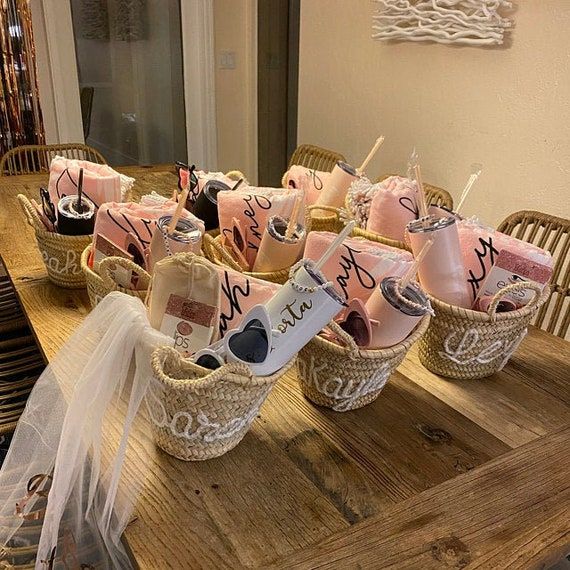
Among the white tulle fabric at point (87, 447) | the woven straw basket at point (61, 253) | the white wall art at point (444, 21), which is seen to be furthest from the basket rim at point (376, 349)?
the white wall art at point (444, 21)

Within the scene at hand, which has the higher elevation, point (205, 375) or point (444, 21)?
point (444, 21)

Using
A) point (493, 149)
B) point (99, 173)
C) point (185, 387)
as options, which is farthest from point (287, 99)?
point (185, 387)

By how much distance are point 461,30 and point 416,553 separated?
2085mm

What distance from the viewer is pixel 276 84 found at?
13.8ft

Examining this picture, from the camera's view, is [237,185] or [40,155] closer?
[237,185]

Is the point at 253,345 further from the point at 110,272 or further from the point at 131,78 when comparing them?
the point at 131,78

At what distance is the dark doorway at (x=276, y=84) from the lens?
396cm

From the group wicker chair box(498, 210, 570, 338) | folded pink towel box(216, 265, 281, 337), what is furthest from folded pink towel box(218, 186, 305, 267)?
wicker chair box(498, 210, 570, 338)

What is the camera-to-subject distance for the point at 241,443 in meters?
0.84

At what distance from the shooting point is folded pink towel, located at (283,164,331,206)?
1478 mm

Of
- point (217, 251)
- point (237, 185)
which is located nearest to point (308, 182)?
point (237, 185)

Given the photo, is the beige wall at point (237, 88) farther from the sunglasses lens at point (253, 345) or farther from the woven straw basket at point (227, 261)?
the sunglasses lens at point (253, 345)

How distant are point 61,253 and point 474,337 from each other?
2.88 feet

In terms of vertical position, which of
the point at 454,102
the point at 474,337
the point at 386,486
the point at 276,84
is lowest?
the point at 386,486
